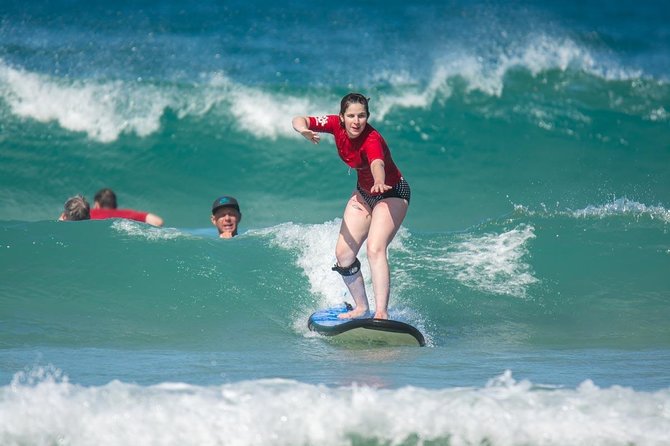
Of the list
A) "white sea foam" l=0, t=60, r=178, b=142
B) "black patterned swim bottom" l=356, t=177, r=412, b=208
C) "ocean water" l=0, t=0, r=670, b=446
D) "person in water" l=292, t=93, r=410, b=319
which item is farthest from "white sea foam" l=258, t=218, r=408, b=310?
"white sea foam" l=0, t=60, r=178, b=142

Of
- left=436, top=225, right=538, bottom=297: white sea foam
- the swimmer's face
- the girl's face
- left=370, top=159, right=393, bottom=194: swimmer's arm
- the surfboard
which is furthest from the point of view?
the swimmer's face

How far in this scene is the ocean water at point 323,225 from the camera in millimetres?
4785

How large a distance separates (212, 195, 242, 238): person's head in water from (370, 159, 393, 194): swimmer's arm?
134 inches

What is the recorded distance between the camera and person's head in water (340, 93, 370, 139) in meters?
6.80

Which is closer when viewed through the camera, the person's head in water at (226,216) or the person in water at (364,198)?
the person in water at (364,198)

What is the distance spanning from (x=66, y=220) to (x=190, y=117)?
648cm

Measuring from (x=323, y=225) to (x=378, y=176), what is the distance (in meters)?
3.22

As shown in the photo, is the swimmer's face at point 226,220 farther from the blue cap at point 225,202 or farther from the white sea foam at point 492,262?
the white sea foam at point 492,262

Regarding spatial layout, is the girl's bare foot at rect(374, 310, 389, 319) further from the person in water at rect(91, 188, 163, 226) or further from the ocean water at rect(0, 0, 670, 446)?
the person in water at rect(91, 188, 163, 226)

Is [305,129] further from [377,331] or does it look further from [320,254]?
[320,254]

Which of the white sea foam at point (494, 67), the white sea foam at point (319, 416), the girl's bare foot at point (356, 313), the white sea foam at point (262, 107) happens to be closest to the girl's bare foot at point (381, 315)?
the girl's bare foot at point (356, 313)

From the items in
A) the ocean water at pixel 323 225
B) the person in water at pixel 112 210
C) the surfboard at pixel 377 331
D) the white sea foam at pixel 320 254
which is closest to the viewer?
the ocean water at pixel 323 225

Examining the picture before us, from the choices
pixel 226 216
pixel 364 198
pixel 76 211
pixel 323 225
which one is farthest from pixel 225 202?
pixel 364 198


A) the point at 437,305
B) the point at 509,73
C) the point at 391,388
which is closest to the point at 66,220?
the point at 437,305
